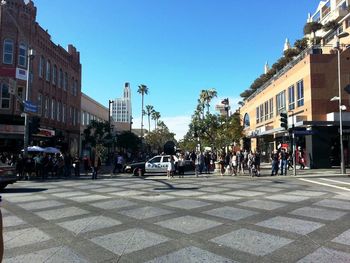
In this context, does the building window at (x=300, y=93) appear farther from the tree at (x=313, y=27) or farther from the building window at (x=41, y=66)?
the tree at (x=313, y=27)

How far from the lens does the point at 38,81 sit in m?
39.2

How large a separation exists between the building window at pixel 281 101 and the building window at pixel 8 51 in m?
26.0

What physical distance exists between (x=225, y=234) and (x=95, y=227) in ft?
9.21

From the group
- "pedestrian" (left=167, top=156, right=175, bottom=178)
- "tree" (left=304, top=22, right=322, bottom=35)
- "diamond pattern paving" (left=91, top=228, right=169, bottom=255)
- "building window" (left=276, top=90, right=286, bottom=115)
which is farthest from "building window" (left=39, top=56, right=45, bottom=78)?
"tree" (left=304, top=22, right=322, bottom=35)

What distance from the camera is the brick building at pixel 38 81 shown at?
34.3 meters

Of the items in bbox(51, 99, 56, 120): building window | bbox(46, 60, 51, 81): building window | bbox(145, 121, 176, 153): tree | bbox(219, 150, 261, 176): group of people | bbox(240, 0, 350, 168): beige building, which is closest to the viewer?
bbox(219, 150, 261, 176): group of people

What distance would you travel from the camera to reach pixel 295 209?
35.3ft

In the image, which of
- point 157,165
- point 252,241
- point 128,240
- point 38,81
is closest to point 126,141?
point 38,81

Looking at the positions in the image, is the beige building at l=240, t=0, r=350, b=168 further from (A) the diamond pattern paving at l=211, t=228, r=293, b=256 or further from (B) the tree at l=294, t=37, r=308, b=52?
(B) the tree at l=294, t=37, r=308, b=52

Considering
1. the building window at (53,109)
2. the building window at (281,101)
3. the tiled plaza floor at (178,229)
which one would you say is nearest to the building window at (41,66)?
the building window at (53,109)

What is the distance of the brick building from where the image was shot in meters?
34.3

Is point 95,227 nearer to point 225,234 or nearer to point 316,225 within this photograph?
point 225,234

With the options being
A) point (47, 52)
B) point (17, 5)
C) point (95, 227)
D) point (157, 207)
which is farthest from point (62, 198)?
point (47, 52)

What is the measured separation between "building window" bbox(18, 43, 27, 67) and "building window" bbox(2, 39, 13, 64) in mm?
793
